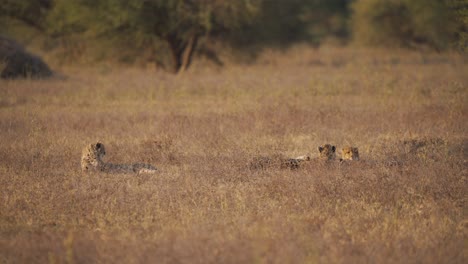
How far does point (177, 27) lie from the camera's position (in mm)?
21656

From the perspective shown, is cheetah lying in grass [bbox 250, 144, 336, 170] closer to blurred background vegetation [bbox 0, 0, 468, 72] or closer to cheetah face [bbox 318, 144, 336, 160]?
cheetah face [bbox 318, 144, 336, 160]

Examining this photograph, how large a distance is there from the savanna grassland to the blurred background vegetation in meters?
7.45

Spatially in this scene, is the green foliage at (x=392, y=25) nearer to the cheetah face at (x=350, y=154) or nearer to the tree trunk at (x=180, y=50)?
the tree trunk at (x=180, y=50)

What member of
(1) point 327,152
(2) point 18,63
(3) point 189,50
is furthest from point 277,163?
(3) point 189,50

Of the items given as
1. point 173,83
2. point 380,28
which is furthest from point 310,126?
point 380,28

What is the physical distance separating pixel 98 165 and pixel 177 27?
1501cm

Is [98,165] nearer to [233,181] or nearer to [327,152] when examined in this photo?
[233,181]

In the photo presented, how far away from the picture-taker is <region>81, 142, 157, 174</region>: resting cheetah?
732 centimetres

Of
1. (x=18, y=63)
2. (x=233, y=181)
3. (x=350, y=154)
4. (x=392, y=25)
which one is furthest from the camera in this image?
(x=392, y=25)

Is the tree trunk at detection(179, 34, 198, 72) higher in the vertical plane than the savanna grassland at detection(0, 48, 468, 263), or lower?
higher

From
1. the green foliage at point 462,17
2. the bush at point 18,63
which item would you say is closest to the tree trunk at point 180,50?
the bush at point 18,63

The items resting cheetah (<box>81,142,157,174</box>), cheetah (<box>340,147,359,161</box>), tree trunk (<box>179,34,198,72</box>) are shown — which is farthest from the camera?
tree trunk (<box>179,34,198,72</box>)

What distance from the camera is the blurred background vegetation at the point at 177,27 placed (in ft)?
68.2

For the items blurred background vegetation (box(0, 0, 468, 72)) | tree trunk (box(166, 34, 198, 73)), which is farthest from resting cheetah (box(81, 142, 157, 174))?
tree trunk (box(166, 34, 198, 73))
